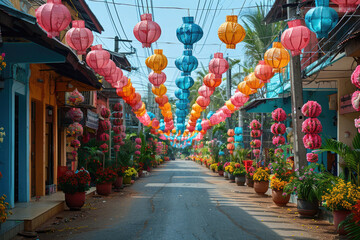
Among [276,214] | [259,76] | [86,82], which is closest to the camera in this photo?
[276,214]

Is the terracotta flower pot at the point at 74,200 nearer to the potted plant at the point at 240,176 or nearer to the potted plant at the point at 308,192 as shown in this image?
the potted plant at the point at 308,192

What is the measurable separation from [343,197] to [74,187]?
815 cm

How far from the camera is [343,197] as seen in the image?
33.3ft

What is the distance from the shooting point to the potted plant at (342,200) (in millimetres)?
10070

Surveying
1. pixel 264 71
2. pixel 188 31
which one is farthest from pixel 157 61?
pixel 264 71

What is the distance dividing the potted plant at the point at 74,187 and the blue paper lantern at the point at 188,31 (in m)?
5.45

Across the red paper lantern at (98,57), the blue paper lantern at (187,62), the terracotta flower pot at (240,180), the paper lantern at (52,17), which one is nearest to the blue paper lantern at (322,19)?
the paper lantern at (52,17)

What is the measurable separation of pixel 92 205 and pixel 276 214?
21.8ft

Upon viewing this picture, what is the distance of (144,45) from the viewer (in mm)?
12680

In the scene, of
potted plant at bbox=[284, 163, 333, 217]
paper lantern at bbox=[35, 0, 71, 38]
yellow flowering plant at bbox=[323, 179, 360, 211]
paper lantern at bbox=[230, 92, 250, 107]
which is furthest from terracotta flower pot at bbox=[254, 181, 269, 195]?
paper lantern at bbox=[35, 0, 71, 38]

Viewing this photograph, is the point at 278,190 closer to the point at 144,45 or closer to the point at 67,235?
the point at 144,45

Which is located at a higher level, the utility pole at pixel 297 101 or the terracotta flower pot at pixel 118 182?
the utility pole at pixel 297 101

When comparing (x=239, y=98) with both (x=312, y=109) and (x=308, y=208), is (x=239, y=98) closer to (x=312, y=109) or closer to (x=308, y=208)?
(x=312, y=109)

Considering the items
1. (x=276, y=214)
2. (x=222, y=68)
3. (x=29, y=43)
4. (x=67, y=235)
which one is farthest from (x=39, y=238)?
(x=222, y=68)
